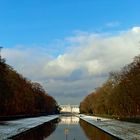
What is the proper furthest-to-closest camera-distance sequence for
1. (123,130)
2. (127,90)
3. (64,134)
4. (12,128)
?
(127,90), (12,128), (123,130), (64,134)

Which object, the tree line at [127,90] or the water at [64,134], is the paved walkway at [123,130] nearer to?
the water at [64,134]

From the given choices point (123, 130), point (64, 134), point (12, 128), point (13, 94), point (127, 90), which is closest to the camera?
point (64, 134)

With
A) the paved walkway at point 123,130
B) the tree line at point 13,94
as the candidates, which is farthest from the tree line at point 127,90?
the tree line at point 13,94

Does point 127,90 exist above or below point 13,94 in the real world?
above

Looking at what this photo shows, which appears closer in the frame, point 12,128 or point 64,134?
point 64,134

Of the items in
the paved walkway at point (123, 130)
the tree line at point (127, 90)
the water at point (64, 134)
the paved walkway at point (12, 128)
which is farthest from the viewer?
the tree line at point (127, 90)

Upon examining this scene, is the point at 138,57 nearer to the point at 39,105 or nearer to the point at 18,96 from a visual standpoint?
the point at 18,96

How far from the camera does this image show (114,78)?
10794cm

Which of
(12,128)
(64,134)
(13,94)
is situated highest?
(13,94)

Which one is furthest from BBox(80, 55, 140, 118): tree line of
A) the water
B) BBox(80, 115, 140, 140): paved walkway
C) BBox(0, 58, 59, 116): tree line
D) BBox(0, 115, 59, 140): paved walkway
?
the water

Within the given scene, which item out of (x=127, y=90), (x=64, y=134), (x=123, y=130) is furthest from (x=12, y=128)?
(x=127, y=90)

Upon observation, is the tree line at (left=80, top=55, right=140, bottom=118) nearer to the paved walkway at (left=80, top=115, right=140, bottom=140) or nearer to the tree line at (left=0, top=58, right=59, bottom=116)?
the paved walkway at (left=80, top=115, right=140, bottom=140)

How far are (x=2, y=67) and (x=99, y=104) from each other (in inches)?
3076

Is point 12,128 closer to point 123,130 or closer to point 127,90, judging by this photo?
point 123,130
